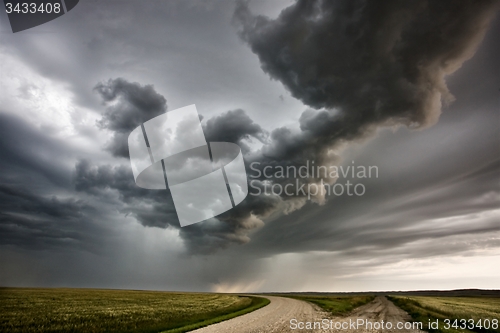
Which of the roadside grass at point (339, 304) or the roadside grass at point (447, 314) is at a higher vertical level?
the roadside grass at point (447, 314)

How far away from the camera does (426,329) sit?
21000 mm

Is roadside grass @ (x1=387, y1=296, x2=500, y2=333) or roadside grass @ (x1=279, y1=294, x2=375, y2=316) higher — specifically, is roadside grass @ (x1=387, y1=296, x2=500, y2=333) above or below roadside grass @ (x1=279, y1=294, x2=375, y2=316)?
above

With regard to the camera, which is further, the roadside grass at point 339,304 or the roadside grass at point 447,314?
the roadside grass at point 339,304

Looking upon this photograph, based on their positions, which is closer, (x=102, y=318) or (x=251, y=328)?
(x=251, y=328)

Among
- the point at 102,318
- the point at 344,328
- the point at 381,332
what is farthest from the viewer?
the point at 102,318

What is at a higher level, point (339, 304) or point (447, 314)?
point (447, 314)

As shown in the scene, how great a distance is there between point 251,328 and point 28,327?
16251 mm

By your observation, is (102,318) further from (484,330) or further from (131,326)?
(484,330)

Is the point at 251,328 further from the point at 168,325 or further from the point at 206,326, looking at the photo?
the point at 168,325

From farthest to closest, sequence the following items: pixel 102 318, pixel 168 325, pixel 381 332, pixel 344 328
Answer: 1. pixel 102 318
2. pixel 168 325
3. pixel 344 328
4. pixel 381 332

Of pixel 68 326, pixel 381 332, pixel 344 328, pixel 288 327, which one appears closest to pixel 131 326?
A: pixel 68 326

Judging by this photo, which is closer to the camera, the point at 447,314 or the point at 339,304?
the point at 447,314

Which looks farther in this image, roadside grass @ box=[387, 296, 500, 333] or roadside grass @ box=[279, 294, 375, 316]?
roadside grass @ box=[279, 294, 375, 316]

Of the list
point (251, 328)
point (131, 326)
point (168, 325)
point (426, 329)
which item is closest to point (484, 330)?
point (426, 329)
